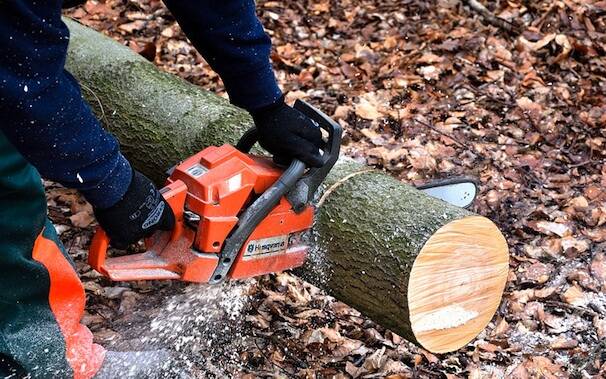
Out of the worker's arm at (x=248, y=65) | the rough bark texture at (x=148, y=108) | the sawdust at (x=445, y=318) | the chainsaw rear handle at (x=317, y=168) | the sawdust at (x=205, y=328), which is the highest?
the worker's arm at (x=248, y=65)

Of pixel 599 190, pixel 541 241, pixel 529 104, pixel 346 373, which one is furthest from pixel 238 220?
pixel 529 104

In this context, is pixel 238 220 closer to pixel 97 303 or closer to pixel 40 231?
pixel 40 231

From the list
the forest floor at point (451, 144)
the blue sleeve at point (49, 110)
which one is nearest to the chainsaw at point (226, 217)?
the blue sleeve at point (49, 110)

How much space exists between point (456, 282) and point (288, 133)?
2.98ft

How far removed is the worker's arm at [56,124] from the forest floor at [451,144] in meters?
0.95

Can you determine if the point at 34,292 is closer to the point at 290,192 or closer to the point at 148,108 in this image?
the point at 290,192

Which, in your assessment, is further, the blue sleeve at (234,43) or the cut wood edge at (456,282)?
the cut wood edge at (456,282)

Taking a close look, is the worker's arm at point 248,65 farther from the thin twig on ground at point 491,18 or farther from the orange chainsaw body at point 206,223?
the thin twig on ground at point 491,18

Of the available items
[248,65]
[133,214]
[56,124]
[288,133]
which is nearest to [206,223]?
[133,214]

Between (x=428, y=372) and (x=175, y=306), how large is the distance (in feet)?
3.75

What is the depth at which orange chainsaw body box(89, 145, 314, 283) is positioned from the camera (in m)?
2.67

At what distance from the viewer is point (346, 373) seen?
3.17 m

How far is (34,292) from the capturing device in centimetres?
260

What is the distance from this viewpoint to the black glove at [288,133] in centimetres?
279
